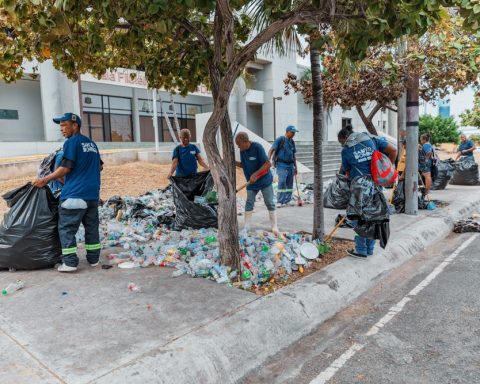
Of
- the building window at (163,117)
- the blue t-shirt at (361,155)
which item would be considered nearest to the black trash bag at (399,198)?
the blue t-shirt at (361,155)

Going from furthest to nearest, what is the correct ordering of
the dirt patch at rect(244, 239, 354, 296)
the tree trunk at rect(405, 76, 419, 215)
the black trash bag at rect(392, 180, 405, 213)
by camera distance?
the black trash bag at rect(392, 180, 405, 213) < the tree trunk at rect(405, 76, 419, 215) < the dirt patch at rect(244, 239, 354, 296)

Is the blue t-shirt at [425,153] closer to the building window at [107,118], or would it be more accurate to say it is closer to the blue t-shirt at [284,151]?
the blue t-shirt at [284,151]

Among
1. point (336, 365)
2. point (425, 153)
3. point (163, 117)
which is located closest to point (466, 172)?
point (425, 153)

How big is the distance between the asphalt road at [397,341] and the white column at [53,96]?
18.1 m

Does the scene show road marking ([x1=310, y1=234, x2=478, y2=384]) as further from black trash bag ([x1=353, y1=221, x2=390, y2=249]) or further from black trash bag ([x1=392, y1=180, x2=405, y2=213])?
black trash bag ([x1=392, y1=180, x2=405, y2=213])

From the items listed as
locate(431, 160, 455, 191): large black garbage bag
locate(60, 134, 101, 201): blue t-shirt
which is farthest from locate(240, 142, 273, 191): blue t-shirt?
locate(431, 160, 455, 191): large black garbage bag

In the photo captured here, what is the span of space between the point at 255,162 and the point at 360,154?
1.87 meters

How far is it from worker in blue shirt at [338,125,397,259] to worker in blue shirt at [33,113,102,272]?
9.78 feet

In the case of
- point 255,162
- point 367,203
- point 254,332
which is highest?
point 255,162

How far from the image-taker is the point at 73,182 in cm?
453

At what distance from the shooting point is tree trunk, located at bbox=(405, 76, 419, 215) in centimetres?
795

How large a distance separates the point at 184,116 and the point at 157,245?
23330 millimetres

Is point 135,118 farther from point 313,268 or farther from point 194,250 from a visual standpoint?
point 313,268

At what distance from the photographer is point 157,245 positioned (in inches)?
223
